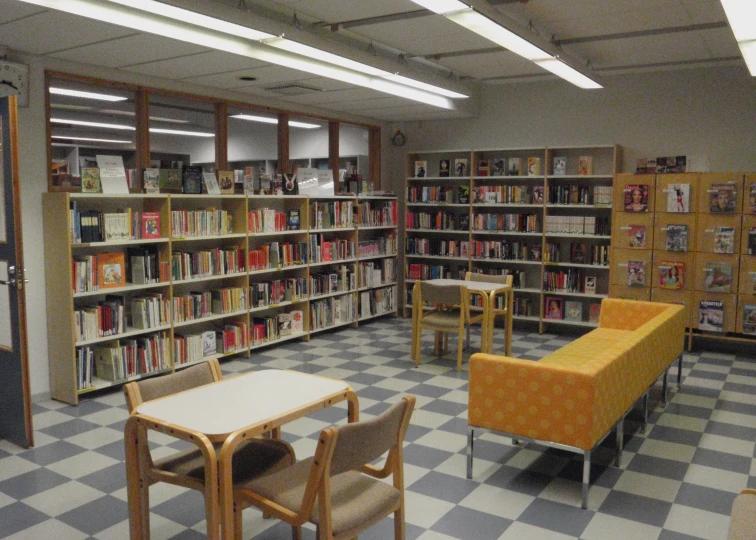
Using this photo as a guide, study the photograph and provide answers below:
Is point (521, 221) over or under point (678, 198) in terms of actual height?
under

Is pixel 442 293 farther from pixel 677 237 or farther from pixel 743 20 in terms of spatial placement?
pixel 743 20

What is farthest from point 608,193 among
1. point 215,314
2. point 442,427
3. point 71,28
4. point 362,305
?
point 71,28

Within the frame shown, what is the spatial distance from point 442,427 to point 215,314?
282cm

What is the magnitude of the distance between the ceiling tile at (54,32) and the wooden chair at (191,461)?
8.11 ft

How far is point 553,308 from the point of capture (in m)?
8.05

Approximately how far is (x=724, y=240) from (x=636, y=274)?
0.95 metres

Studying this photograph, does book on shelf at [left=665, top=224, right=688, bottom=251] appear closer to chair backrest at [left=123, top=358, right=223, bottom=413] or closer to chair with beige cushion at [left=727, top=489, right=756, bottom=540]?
chair with beige cushion at [left=727, top=489, right=756, bottom=540]

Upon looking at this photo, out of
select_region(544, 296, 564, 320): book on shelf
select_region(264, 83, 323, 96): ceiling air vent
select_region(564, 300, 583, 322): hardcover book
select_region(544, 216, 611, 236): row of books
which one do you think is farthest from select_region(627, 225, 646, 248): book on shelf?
select_region(264, 83, 323, 96): ceiling air vent

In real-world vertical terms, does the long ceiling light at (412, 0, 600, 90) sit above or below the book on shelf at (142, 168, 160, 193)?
above

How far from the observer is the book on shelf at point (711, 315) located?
686cm

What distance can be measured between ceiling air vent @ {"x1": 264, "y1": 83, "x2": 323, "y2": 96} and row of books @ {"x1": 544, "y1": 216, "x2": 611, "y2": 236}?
3364 millimetres

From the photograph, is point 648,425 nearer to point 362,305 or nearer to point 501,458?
point 501,458

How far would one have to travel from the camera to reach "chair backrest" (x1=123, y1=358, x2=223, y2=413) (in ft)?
9.36

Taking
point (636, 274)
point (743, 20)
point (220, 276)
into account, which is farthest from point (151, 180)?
point (636, 274)
